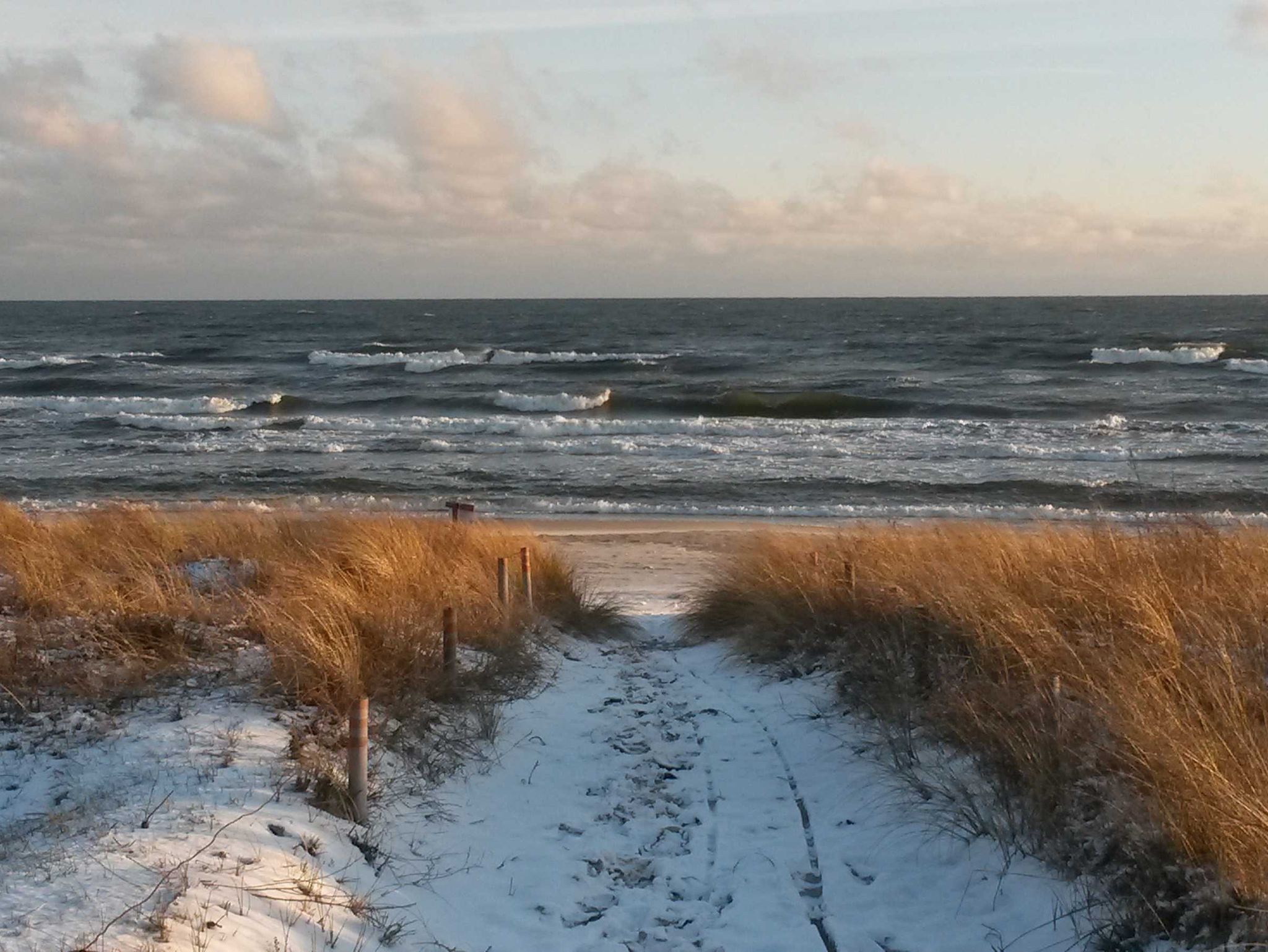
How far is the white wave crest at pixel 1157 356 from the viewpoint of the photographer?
4675 cm

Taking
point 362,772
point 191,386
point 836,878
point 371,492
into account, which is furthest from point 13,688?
point 191,386

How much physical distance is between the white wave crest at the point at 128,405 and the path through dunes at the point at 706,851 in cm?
3115

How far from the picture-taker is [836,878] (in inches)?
199

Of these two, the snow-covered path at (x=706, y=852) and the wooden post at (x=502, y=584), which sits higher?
the wooden post at (x=502, y=584)

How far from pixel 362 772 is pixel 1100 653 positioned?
3.68 m

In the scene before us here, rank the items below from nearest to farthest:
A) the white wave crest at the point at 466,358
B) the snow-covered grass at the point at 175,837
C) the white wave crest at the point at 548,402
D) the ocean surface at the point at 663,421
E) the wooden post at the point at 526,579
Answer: the snow-covered grass at the point at 175,837 < the wooden post at the point at 526,579 < the ocean surface at the point at 663,421 < the white wave crest at the point at 548,402 < the white wave crest at the point at 466,358

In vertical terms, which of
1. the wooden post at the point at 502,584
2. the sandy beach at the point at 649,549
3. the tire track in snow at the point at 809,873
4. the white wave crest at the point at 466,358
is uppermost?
the white wave crest at the point at 466,358

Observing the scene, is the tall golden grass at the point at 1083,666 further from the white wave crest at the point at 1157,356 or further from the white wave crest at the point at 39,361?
the white wave crest at the point at 39,361

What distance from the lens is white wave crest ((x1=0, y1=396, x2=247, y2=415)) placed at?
115 feet

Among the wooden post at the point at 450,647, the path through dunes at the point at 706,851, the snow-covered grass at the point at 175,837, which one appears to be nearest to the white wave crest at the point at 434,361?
the wooden post at the point at 450,647

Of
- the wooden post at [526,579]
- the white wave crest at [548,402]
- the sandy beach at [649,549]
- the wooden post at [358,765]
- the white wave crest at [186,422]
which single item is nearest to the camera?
the wooden post at [358,765]

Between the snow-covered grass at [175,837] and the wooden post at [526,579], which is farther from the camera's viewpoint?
the wooden post at [526,579]

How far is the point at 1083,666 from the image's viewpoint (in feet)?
17.5

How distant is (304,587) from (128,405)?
32014 mm
